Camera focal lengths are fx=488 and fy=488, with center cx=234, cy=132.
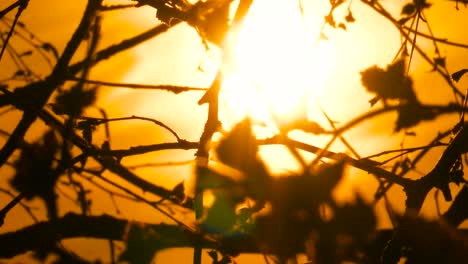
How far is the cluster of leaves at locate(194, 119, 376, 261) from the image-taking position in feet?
2.50

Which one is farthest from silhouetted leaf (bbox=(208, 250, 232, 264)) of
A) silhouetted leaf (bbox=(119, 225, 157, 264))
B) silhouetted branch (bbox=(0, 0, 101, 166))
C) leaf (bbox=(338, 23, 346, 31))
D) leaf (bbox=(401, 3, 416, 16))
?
leaf (bbox=(401, 3, 416, 16))

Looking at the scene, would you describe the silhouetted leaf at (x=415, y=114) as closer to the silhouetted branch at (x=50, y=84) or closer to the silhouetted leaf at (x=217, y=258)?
the silhouetted leaf at (x=217, y=258)

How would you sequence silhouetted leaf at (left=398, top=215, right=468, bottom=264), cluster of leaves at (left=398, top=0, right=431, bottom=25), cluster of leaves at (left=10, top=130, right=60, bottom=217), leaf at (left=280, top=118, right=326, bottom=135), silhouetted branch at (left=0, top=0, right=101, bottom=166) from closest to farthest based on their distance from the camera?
silhouetted leaf at (left=398, top=215, right=468, bottom=264), leaf at (left=280, top=118, right=326, bottom=135), cluster of leaves at (left=10, top=130, right=60, bottom=217), silhouetted branch at (left=0, top=0, right=101, bottom=166), cluster of leaves at (left=398, top=0, right=431, bottom=25)

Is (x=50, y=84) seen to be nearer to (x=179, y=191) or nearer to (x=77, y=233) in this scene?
(x=77, y=233)

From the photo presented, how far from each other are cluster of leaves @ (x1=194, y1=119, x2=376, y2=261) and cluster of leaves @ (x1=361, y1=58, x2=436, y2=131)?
0.45m

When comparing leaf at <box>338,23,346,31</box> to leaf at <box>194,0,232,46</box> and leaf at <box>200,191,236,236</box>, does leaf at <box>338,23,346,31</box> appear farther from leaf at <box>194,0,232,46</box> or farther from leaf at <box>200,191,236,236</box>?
leaf at <box>200,191,236,236</box>

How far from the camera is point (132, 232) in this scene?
1584mm

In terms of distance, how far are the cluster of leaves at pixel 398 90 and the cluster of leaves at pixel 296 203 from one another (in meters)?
0.45

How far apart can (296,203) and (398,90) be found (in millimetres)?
783

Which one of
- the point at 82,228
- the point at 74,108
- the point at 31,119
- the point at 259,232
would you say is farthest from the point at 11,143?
the point at 259,232

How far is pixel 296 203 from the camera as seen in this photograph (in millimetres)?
782

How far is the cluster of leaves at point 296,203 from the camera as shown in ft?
2.50

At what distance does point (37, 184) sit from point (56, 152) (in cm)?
49

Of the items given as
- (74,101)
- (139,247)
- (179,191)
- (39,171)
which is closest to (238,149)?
(139,247)
